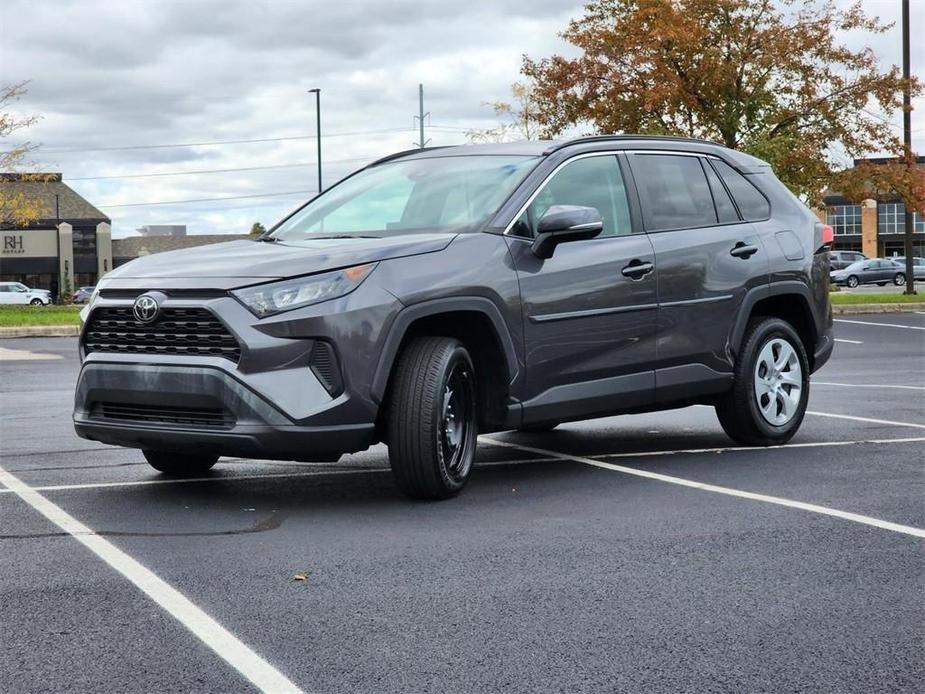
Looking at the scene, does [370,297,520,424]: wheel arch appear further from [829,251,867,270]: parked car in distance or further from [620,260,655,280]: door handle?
[829,251,867,270]: parked car in distance

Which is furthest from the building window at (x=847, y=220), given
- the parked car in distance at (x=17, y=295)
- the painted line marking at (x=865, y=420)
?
the painted line marking at (x=865, y=420)

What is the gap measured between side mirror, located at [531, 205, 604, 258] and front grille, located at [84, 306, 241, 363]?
1.79 m

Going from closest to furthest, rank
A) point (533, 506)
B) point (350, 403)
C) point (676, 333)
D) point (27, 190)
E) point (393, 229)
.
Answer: point (350, 403) < point (533, 506) < point (393, 229) < point (676, 333) < point (27, 190)

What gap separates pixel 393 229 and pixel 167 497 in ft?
6.13

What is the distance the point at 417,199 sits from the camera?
23.8ft

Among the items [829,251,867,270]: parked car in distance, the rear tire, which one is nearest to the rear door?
the rear tire

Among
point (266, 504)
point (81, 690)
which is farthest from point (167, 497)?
point (81, 690)

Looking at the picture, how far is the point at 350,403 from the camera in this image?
19.7 ft

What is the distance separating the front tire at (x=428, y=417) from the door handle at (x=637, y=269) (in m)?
1.28

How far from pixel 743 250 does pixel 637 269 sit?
1113 millimetres

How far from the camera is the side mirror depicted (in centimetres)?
670

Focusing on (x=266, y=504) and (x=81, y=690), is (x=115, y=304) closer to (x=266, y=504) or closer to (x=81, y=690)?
(x=266, y=504)

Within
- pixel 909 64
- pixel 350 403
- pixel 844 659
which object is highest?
pixel 909 64

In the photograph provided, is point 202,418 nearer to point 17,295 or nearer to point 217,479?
point 217,479
